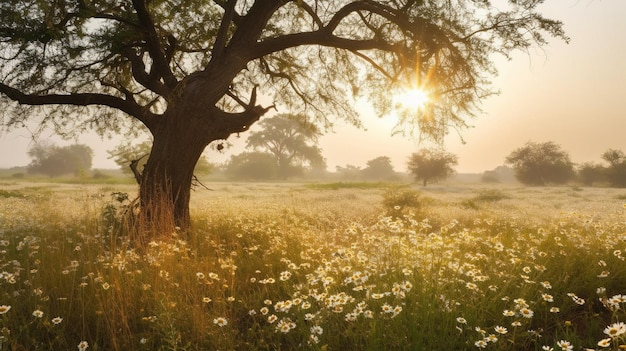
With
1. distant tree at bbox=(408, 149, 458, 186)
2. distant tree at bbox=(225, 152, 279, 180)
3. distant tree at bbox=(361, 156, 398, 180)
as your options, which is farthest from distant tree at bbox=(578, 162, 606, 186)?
distant tree at bbox=(225, 152, 279, 180)

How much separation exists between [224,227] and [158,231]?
8.56ft

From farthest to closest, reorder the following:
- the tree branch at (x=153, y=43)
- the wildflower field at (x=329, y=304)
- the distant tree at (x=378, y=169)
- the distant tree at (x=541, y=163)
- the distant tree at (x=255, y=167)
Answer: the distant tree at (x=378, y=169) → the distant tree at (x=255, y=167) → the distant tree at (x=541, y=163) → the tree branch at (x=153, y=43) → the wildflower field at (x=329, y=304)

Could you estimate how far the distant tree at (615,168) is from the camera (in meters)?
53.6

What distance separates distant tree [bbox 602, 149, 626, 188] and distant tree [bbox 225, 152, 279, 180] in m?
55.5

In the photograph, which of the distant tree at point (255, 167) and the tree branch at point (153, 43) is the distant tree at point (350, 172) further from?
the tree branch at point (153, 43)

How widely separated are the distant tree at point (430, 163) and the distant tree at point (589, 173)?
95.5 ft

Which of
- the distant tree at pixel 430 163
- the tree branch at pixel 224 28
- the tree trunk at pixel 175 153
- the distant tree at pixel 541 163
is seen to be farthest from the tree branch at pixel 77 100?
the distant tree at pixel 541 163

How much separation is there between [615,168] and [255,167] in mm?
59139

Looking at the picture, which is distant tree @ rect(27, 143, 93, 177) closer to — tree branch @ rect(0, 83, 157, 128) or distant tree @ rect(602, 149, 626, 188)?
tree branch @ rect(0, 83, 157, 128)

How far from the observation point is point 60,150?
288ft

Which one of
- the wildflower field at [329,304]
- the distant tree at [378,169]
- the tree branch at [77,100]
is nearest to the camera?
the wildflower field at [329,304]

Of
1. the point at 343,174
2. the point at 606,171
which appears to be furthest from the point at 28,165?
the point at 606,171

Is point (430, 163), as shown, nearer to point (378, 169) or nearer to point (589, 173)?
point (589, 173)

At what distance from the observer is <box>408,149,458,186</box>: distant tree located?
49.8 meters
